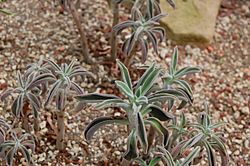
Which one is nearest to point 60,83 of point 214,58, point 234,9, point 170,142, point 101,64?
point 170,142

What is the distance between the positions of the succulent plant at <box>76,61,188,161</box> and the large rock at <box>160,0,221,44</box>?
1096 millimetres

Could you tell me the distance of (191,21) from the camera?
10.6ft

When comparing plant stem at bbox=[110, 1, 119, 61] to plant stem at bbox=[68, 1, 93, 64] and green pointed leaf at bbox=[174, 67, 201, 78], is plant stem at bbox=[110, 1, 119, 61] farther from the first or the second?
green pointed leaf at bbox=[174, 67, 201, 78]

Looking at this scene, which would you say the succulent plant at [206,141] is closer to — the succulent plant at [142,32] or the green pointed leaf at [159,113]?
the green pointed leaf at [159,113]

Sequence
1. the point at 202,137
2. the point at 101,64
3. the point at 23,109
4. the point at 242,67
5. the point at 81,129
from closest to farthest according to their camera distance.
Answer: the point at 202,137, the point at 23,109, the point at 81,129, the point at 101,64, the point at 242,67

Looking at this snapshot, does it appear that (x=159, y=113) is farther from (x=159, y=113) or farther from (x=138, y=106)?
(x=138, y=106)

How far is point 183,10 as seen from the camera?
3.26 metres

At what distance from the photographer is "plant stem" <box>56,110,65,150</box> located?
2330 millimetres

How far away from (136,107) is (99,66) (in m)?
0.95

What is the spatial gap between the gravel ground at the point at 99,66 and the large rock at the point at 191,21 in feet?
0.18

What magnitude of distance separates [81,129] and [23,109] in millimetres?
356

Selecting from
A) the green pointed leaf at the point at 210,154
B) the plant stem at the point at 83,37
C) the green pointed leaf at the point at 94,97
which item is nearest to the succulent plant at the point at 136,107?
the green pointed leaf at the point at 94,97

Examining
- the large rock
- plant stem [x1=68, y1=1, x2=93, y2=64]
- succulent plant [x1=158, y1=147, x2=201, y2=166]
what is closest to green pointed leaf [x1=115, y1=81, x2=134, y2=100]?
succulent plant [x1=158, y1=147, x2=201, y2=166]

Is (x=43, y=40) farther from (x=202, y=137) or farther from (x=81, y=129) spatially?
(x=202, y=137)
